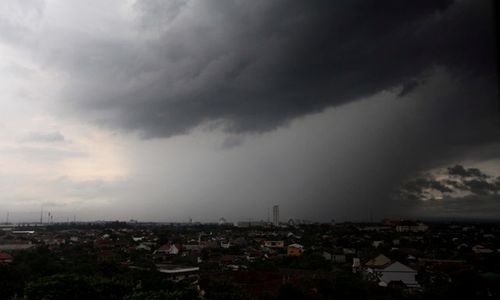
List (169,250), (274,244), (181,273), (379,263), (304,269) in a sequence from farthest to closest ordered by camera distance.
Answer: (274,244), (169,250), (304,269), (379,263), (181,273)

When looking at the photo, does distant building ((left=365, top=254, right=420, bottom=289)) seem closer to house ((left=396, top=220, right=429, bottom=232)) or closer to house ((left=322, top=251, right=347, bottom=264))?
house ((left=322, top=251, right=347, bottom=264))

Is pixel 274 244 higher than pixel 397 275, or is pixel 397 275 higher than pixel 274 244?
pixel 274 244

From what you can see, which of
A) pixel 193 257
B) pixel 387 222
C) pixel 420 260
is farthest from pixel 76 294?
pixel 387 222

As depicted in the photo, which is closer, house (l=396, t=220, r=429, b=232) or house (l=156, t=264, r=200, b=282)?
house (l=156, t=264, r=200, b=282)

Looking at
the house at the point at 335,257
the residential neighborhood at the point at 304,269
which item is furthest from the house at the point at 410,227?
the house at the point at 335,257

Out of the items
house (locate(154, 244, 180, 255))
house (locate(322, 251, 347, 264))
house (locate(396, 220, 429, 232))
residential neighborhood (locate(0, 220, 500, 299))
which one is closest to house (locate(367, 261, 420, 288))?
residential neighborhood (locate(0, 220, 500, 299))

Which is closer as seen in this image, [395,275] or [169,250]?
[395,275]

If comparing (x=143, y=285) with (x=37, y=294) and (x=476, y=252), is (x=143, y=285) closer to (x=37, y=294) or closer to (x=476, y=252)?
(x=37, y=294)

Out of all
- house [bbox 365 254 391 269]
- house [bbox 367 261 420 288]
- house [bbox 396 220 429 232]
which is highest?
house [bbox 396 220 429 232]

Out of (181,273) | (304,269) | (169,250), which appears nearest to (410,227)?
(169,250)

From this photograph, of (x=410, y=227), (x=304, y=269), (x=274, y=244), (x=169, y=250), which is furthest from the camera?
(x=410, y=227)

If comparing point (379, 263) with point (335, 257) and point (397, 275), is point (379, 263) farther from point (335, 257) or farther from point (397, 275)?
point (335, 257)
